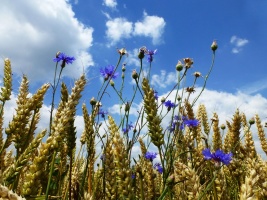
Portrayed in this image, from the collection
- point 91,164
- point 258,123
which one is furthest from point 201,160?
point 258,123

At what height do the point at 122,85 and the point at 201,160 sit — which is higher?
the point at 122,85

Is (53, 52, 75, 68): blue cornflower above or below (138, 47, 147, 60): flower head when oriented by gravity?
below

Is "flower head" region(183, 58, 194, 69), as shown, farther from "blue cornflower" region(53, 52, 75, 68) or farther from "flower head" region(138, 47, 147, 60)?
"blue cornflower" region(53, 52, 75, 68)

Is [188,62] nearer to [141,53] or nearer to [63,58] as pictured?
[141,53]

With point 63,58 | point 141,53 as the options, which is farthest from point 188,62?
point 63,58

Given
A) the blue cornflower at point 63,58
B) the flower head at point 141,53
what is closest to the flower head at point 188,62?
the flower head at point 141,53

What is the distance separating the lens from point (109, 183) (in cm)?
192

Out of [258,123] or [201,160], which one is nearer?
[201,160]

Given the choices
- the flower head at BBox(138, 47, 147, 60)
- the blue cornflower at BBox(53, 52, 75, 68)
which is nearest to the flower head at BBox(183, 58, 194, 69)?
the flower head at BBox(138, 47, 147, 60)

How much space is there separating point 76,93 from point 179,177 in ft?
3.02

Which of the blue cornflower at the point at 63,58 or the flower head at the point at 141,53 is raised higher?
the flower head at the point at 141,53

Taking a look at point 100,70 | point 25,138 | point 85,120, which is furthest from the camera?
point 100,70

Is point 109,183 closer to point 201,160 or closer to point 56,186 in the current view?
point 56,186

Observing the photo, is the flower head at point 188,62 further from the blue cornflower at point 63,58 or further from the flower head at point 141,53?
the blue cornflower at point 63,58
